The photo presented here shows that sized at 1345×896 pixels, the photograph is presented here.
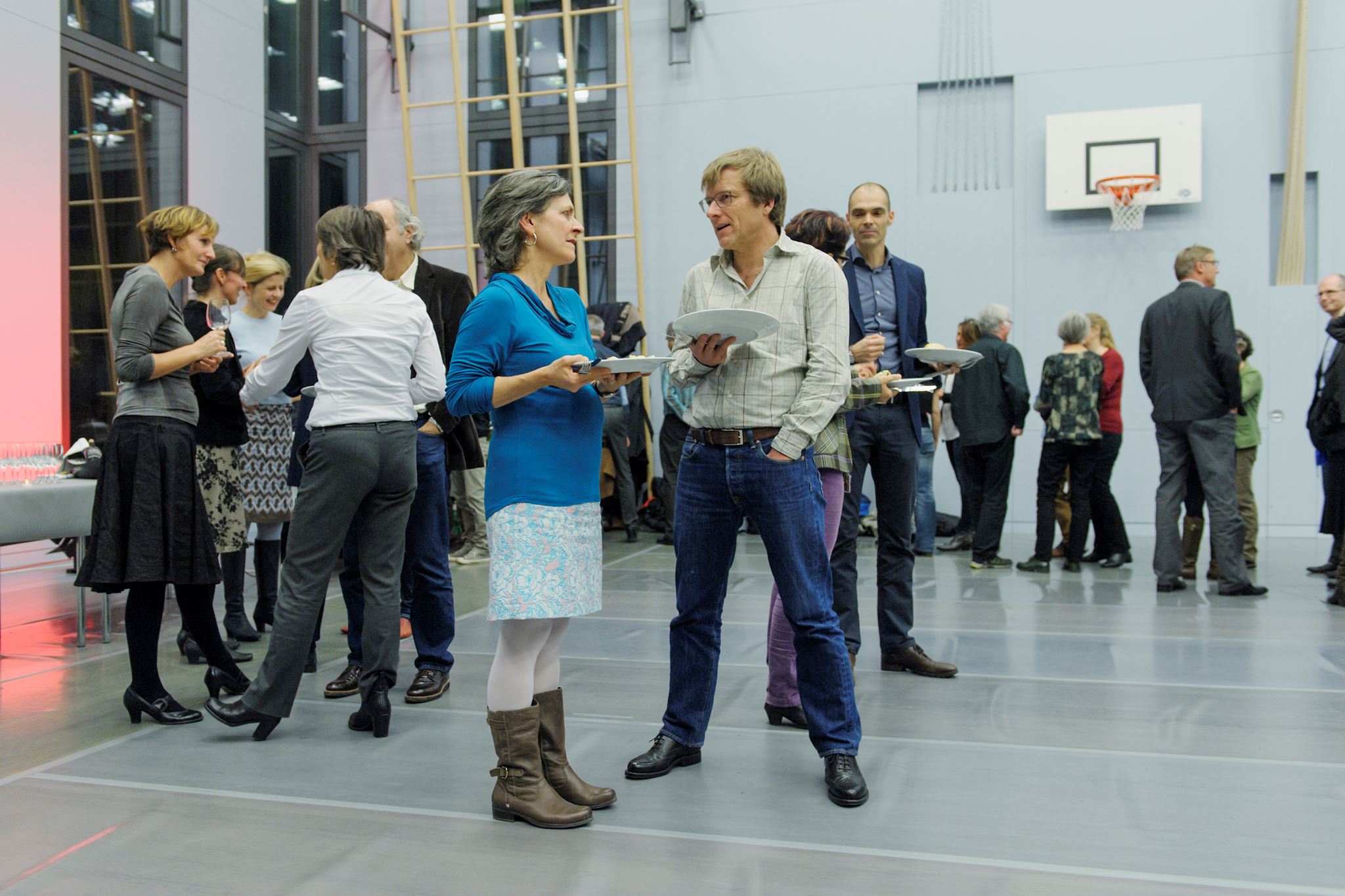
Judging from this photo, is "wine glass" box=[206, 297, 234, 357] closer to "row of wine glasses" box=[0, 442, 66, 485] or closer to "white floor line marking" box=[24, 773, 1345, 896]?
"row of wine glasses" box=[0, 442, 66, 485]

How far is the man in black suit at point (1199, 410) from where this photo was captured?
5027 millimetres

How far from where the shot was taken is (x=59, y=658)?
3777mm

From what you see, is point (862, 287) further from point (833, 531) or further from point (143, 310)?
point (143, 310)

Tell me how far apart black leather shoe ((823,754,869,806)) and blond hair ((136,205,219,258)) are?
224cm

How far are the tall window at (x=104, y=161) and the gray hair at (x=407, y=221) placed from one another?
4230mm

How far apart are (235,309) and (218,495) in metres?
0.80

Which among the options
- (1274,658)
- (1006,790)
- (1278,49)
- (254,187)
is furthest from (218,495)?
(1278,49)

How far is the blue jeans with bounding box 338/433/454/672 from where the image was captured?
10.5 ft

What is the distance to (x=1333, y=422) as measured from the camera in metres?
5.14

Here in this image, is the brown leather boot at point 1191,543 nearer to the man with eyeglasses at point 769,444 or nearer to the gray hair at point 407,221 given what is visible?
the man with eyeglasses at point 769,444

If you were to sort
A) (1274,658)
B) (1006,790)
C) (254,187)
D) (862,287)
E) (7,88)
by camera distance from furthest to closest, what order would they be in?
(254,187)
(7,88)
(1274,658)
(862,287)
(1006,790)

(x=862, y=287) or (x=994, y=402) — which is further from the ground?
(x=862, y=287)

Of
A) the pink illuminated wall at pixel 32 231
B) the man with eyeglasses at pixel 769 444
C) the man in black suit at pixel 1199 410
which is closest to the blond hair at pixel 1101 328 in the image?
the man in black suit at pixel 1199 410

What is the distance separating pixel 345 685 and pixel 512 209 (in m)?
1.75
